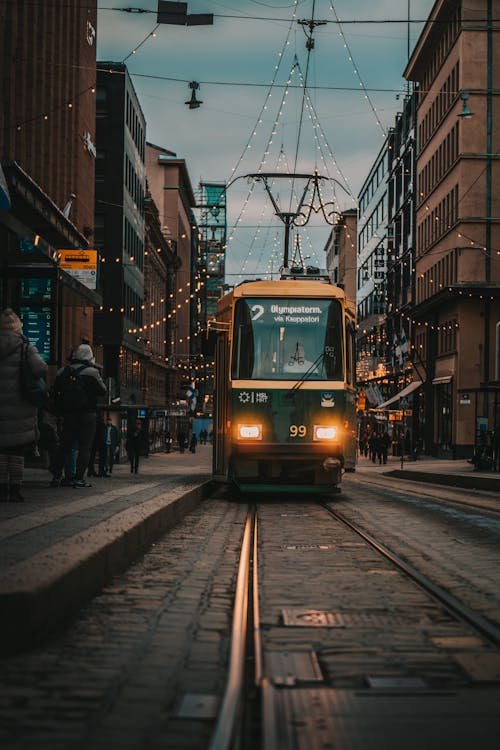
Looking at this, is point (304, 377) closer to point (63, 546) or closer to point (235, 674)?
point (63, 546)

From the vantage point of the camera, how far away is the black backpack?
1497cm

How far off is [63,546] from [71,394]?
7466 millimetres

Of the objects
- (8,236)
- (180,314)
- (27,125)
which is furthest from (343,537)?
(180,314)

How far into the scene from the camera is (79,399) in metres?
15.0

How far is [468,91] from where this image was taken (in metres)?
56.7

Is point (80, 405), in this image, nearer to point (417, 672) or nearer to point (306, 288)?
point (306, 288)

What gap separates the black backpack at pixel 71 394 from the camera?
15.0 meters

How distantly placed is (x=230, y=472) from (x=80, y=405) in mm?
4263

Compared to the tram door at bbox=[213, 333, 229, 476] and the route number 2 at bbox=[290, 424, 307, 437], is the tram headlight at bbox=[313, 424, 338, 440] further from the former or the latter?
the tram door at bbox=[213, 333, 229, 476]

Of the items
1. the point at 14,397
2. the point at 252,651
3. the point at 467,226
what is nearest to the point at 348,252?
the point at 467,226

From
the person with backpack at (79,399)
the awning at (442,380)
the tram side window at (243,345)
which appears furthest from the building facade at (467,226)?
the person with backpack at (79,399)

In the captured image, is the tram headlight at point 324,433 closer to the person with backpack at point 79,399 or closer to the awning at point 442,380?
the person with backpack at point 79,399

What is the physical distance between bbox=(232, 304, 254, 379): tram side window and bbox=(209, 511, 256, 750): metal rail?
9.51 meters

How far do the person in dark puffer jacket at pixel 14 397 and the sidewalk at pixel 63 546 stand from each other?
660mm
